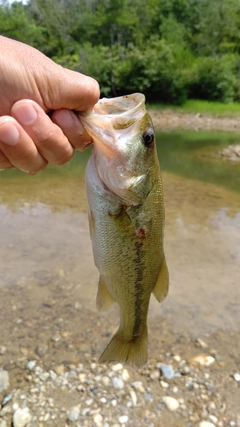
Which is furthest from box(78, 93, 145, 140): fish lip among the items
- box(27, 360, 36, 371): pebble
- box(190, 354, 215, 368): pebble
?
→ box(190, 354, 215, 368): pebble

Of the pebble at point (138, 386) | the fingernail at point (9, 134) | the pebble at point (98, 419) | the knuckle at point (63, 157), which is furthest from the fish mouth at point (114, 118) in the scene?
the pebble at point (138, 386)

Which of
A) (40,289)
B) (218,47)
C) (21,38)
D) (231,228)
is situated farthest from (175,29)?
(40,289)

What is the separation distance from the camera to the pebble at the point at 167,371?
389 cm

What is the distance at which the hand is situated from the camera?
76.2 inches

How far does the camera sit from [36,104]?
6.60 ft

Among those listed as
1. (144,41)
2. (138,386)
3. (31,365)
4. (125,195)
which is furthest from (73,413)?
(144,41)

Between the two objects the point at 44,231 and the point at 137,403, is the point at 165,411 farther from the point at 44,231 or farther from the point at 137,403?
the point at 44,231

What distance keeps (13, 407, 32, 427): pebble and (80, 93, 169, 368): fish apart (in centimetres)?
171

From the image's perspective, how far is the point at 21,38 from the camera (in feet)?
124

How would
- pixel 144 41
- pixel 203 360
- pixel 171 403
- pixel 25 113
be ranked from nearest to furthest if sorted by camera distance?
pixel 25 113, pixel 171 403, pixel 203 360, pixel 144 41

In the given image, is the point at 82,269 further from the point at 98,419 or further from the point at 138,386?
the point at 98,419

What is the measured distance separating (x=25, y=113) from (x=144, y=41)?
44.5m

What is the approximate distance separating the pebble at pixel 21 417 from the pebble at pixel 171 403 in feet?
4.14

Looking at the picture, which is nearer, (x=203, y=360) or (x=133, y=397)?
(x=133, y=397)
